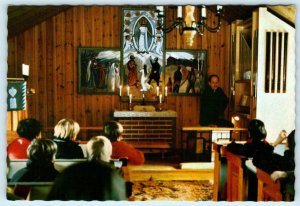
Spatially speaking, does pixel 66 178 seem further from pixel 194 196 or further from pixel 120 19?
pixel 120 19

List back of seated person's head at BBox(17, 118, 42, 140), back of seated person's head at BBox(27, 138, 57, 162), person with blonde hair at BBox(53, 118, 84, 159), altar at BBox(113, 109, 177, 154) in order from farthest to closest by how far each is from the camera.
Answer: altar at BBox(113, 109, 177, 154), back of seated person's head at BBox(17, 118, 42, 140), person with blonde hair at BBox(53, 118, 84, 159), back of seated person's head at BBox(27, 138, 57, 162)

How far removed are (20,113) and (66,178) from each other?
193 cm

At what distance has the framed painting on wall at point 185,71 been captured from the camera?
22.5ft

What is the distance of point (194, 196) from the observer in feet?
14.7

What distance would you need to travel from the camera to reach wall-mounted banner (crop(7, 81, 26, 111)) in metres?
3.73

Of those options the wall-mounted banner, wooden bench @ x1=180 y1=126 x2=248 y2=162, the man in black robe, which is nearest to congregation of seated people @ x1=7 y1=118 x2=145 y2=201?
the wall-mounted banner

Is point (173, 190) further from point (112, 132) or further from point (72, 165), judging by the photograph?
point (72, 165)

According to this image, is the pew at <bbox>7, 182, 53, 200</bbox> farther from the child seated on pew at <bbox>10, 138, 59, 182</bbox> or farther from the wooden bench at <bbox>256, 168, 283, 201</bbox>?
the wooden bench at <bbox>256, 168, 283, 201</bbox>

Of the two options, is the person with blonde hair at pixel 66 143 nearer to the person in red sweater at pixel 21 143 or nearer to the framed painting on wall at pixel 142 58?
the person in red sweater at pixel 21 143

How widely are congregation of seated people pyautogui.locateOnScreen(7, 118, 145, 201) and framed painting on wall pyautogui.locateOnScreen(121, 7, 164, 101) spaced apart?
10.7ft

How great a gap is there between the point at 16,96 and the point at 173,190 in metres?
2.00

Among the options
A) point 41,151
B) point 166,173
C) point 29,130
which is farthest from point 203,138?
point 41,151

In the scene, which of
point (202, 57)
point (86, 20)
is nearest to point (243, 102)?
point (202, 57)

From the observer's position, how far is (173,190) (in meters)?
4.63
